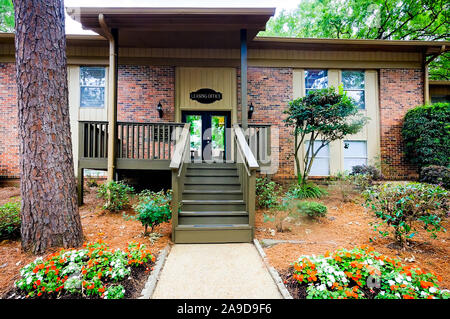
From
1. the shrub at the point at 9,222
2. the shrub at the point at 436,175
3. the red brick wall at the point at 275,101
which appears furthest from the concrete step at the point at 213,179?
the shrub at the point at 436,175

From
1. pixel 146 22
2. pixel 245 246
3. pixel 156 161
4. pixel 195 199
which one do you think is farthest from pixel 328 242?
pixel 146 22

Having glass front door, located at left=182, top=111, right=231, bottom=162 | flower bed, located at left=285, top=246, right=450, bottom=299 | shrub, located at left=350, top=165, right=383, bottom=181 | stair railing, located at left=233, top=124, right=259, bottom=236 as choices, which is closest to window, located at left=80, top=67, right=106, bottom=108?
glass front door, located at left=182, top=111, right=231, bottom=162

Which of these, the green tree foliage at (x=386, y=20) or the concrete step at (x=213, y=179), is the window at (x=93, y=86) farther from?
the green tree foliage at (x=386, y=20)

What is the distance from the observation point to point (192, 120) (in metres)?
8.02

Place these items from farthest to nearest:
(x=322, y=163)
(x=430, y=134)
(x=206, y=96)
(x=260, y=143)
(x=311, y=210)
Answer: (x=322, y=163) < (x=206, y=96) < (x=430, y=134) < (x=260, y=143) < (x=311, y=210)

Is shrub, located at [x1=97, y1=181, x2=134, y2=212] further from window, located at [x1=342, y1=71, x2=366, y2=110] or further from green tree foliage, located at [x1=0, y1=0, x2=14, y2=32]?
green tree foliage, located at [x1=0, y1=0, x2=14, y2=32]

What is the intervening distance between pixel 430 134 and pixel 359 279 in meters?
7.10

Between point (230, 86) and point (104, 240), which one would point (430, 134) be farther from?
point (104, 240)

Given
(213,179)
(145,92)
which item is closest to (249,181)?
(213,179)

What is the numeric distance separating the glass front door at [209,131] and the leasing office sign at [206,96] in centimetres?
40

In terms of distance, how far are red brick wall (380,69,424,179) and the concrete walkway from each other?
6.88m

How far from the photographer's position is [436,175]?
20.2 feet

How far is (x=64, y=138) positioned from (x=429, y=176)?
27.9 feet

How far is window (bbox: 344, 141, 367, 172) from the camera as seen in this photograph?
26.1 ft
